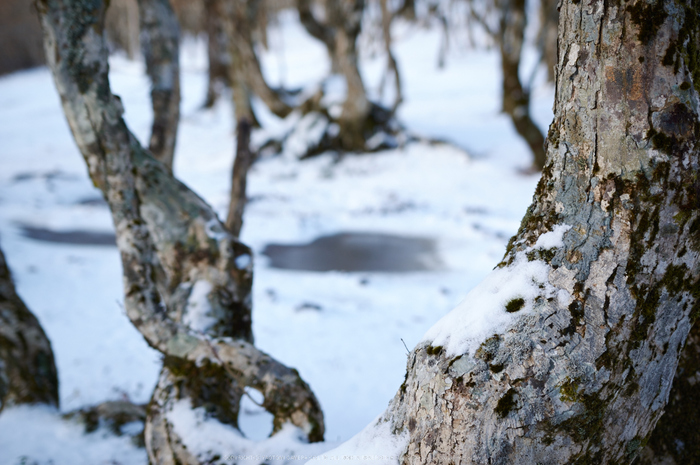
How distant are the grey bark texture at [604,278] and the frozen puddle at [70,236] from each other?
24.4ft

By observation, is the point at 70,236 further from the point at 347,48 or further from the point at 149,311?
the point at 347,48

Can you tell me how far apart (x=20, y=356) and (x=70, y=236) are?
18.8 ft

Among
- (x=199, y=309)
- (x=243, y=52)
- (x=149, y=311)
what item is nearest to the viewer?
(x=149, y=311)

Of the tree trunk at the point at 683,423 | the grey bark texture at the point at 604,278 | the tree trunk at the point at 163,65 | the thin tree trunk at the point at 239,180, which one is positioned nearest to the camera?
the grey bark texture at the point at 604,278

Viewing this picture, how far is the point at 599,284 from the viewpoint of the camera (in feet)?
4.05

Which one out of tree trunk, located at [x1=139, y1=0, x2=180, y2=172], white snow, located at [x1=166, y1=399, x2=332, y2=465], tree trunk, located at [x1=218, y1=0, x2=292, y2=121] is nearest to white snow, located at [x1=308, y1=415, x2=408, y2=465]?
white snow, located at [x1=166, y1=399, x2=332, y2=465]

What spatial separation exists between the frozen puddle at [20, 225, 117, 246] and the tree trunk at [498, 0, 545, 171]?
827 cm

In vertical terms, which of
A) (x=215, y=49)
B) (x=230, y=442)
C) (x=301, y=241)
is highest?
(x=215, y=49)

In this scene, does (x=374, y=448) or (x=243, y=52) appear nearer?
(x=374, y=448)

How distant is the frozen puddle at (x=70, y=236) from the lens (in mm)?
7500

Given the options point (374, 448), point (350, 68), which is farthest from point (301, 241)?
point (374, 448)

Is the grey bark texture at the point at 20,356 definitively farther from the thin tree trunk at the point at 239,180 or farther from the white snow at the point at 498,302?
the white snow at the point at 498,302

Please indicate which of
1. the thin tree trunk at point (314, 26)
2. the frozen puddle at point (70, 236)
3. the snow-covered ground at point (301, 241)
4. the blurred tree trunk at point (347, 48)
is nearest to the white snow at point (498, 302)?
the snow-covered ground at point (301, 241)

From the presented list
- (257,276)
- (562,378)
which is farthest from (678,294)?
(257,276)
